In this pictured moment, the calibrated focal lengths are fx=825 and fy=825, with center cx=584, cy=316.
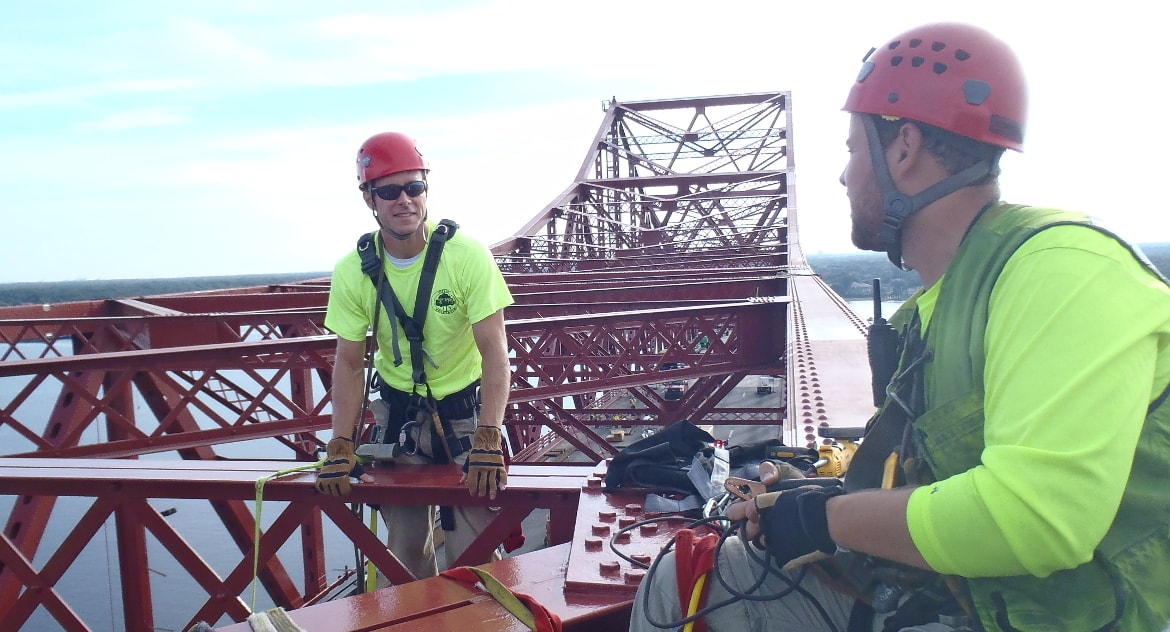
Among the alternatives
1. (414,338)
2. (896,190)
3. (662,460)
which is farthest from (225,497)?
(896,190)

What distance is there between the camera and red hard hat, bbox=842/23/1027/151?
175cm

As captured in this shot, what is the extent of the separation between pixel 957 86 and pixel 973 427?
73 cm

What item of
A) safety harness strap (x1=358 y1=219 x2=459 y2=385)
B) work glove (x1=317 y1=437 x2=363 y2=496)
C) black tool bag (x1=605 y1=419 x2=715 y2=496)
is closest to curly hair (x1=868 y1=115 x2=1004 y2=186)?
black tool bag (x1=605 y1=419 x2=715 y2=496)

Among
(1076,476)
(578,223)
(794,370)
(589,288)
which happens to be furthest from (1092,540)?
(578,223)

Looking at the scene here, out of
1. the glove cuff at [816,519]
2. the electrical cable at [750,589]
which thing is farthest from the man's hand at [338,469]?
the glove cuff at [816,519]

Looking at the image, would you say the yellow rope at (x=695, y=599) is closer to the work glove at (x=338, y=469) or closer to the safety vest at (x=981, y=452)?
the safety vest at (x=981, y=452)

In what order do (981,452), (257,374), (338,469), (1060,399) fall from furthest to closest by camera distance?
1. (257,374)
2. (338,469)
3. (981,452)
4. (1060,399)

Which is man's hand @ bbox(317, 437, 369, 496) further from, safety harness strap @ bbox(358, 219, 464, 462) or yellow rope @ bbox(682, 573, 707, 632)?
yellow rope @ bbox(682, 573, 707, 632)

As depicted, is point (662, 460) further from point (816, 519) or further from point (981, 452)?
point (981, 452)

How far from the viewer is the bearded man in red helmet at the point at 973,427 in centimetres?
134

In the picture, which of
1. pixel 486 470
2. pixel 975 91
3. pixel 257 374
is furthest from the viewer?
pixel 257 374

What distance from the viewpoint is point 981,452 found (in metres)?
1.58

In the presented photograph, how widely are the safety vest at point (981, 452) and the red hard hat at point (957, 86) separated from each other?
189mm

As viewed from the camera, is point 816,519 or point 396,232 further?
point 396,232
